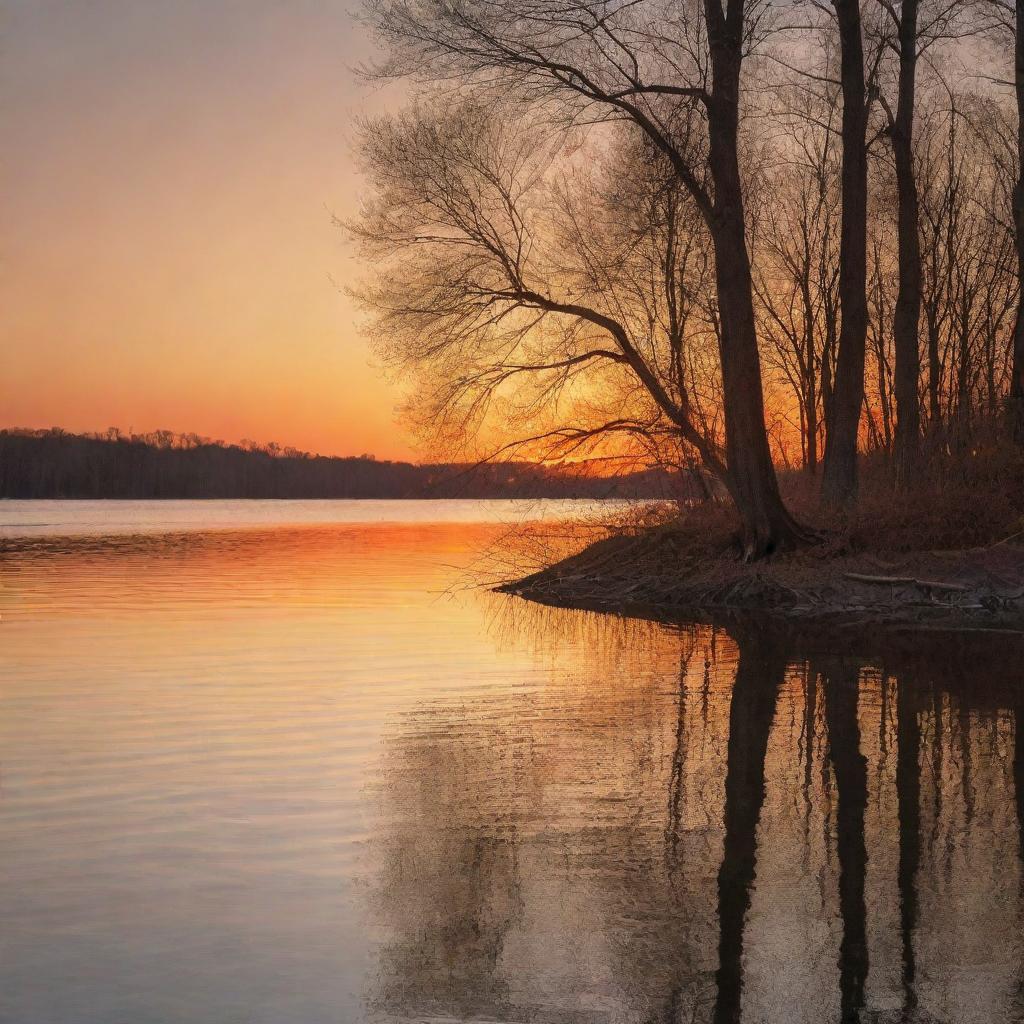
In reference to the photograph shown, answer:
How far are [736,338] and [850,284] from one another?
2.56m

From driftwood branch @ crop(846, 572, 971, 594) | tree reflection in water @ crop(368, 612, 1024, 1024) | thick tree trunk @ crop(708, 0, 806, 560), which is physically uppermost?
thick tree trunk @ crop(708, 0, 806, 560)

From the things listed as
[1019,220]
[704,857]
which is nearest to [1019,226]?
[1019,220]

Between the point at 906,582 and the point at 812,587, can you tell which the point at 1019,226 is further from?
the point at 812,587

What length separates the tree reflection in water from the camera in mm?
4504

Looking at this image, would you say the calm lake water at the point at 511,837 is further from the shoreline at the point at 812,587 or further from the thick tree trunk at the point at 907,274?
the thick tree trunk at the point at 907,274

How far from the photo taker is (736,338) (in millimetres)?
20812

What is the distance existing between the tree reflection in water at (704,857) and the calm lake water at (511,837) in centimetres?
2

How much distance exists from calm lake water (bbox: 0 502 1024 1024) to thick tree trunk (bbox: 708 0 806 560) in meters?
6.49

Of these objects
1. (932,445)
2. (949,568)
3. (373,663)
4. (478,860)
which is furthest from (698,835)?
(932,445)

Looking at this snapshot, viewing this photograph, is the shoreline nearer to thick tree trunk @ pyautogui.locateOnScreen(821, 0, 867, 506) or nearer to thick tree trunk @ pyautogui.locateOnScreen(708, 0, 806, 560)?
thick tree trunk @ pyautogui.locateOnScreen(708, 0, 806, 560)

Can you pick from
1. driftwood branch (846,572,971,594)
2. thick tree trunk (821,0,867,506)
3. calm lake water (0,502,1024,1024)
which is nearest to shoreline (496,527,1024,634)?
driftwood branch (846,572,971,594)

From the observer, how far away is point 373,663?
45.0ft

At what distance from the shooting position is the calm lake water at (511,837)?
179 inches

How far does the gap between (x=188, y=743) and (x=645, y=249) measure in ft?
57.9
